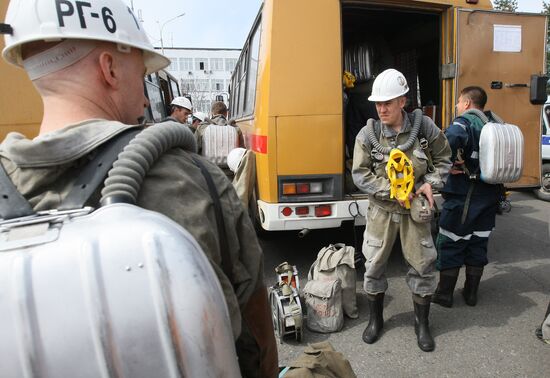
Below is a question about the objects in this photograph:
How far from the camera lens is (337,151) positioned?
363cm

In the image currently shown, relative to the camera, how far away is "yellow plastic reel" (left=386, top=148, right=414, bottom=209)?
9.15 feet

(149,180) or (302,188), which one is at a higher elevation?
(149,180)

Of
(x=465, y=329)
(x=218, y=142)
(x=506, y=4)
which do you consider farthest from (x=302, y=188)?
(x=506, y=4)

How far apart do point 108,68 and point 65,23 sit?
0.13 m

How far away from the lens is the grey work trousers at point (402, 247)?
2.93 metres

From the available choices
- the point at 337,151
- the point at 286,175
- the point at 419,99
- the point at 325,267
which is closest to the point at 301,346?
the point at 325,267

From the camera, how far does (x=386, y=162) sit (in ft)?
9.59

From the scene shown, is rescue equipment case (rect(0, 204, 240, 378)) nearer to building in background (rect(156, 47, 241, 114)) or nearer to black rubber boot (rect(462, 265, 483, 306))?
black rubber boot (rect(462, 265, 483, 306))

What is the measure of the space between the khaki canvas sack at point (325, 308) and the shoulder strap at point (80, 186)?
2617mm

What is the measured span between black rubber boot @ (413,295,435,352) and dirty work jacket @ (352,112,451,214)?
0.71 meters

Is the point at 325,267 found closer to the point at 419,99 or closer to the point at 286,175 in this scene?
the point at 286,175

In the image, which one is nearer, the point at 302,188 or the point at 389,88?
the point at 389,88

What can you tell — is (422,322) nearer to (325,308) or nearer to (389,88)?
(325,308)

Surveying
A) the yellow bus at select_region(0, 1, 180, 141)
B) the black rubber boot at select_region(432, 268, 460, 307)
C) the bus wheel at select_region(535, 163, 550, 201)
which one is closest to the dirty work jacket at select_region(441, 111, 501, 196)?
the black rubber boot at select_region(432, 268, 460, 307)
